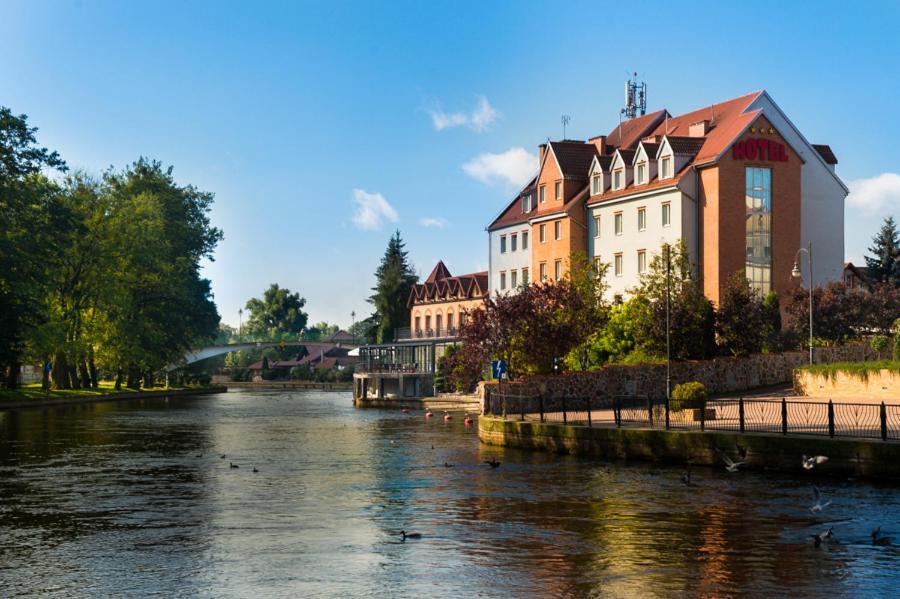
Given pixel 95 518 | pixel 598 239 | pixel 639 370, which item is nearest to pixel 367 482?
pixel 95 518

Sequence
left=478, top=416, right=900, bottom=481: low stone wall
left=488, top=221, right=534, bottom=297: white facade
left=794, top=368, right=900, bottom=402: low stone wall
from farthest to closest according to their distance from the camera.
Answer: left=488, top=221, right=534, bottom=297: white facade < left=794, top=368, right=900, bottom=402: low stone wall < left=478, top=416, right=900, bottom=481: low stone wall

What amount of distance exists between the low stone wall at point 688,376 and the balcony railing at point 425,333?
187 feet

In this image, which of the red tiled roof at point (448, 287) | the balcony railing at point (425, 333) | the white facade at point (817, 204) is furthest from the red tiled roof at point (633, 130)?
the balcony railing at point (425, 333)

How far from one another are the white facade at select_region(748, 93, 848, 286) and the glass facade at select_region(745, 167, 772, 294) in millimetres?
3316

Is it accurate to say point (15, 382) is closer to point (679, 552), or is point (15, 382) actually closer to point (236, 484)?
point (236, 484)

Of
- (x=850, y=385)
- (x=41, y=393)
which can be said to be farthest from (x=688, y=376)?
(x=41, y=393)

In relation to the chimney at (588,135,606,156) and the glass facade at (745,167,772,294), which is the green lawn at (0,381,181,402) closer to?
the chimney at (588,135,606,156)

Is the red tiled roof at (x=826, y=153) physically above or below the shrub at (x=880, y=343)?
above

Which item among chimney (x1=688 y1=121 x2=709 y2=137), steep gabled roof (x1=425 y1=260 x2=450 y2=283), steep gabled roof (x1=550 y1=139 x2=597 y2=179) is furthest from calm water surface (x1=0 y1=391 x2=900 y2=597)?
steep gabled roof (x1=425 y1=260 x2=450 y2=283)

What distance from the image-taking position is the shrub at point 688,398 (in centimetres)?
4475

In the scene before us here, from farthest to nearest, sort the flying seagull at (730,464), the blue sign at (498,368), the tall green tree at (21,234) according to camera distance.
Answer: the tall green tree at (21,234)
the blue sign at (498,368)
the flying seagull at (730,464)

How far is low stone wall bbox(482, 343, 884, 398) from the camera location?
60.3 m

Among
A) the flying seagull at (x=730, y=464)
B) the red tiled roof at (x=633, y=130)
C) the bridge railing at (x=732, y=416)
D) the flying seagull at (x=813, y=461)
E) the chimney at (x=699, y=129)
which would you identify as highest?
the red tiled roof at (x=633, y=130)

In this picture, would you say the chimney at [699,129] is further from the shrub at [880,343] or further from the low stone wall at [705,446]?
the low stone wall at [705,446]
